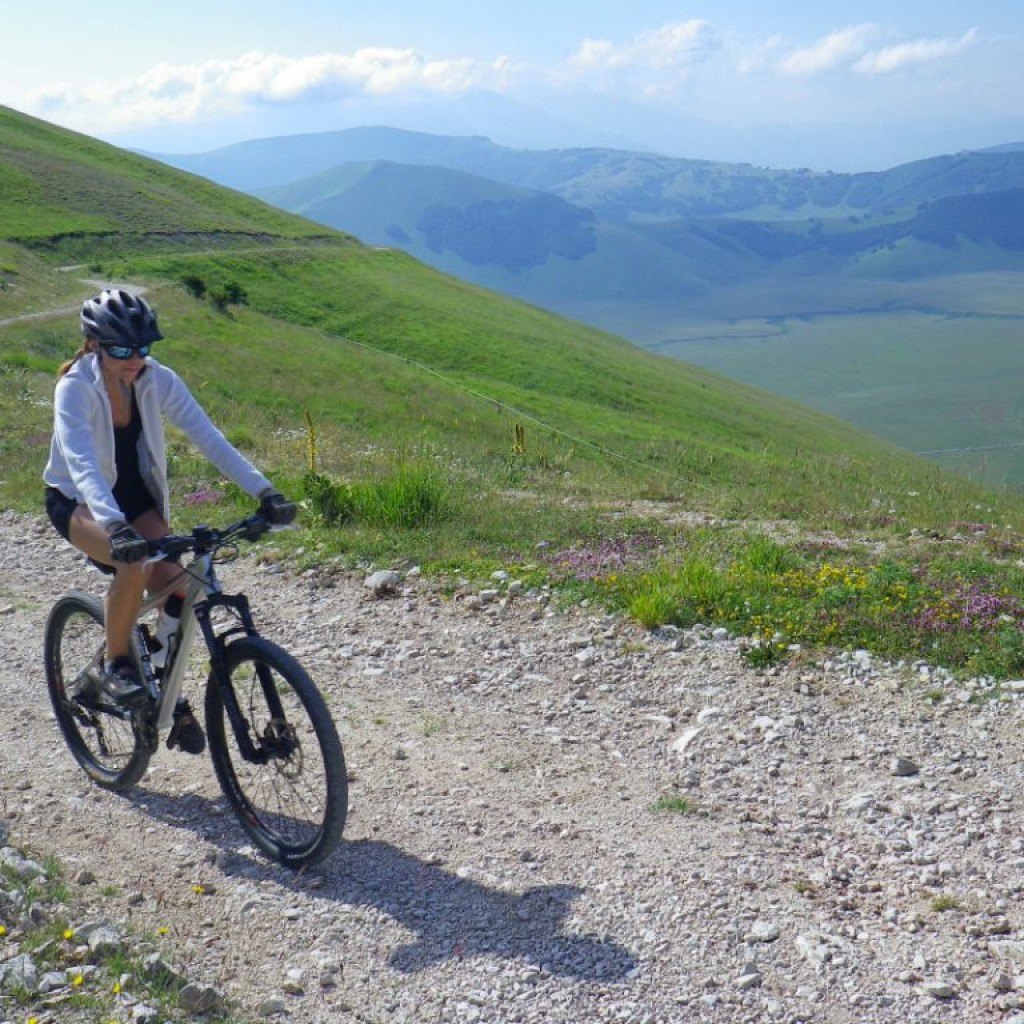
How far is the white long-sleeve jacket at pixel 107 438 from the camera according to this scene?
5.66 metres

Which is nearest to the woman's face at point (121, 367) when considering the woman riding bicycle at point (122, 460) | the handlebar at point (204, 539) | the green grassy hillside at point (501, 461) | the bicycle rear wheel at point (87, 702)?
Result: the woman riding bicycle at point (122, 460)

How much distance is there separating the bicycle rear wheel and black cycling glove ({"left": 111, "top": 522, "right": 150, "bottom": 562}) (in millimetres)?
1304

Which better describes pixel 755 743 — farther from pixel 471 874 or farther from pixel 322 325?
pixel 322 325

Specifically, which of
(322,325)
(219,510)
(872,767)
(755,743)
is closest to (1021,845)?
(872,767)

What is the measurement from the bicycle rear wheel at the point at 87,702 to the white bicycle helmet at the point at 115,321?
178 cm

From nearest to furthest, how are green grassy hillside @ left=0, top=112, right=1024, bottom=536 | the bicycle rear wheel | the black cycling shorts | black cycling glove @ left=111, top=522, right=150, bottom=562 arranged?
black cycling glove @ left=111, top=522, right=150, bottom=562, the black cycling shorts, the bicycle rear wheel, green grassy hillside @ left=0, top=112, right=1024, bottom=536

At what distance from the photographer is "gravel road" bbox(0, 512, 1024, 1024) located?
495 cm

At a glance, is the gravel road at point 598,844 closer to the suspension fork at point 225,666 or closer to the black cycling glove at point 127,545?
the suspension fork at point 225,666

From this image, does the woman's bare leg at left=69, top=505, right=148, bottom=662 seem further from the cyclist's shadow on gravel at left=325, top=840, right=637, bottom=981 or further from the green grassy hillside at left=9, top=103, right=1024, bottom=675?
the green grassy hillside at left=9, top=103, right=1024, bottom=675

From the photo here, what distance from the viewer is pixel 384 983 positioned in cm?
499

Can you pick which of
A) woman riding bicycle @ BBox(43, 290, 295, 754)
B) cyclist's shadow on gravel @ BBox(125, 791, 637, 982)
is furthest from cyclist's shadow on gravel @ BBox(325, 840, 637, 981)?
woman riding bicycle @ BBox(43, 290, 295, 754)

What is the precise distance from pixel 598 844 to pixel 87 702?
321 cm

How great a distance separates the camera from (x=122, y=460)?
620 centimetres

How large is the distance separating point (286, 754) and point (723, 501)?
9.58 m
